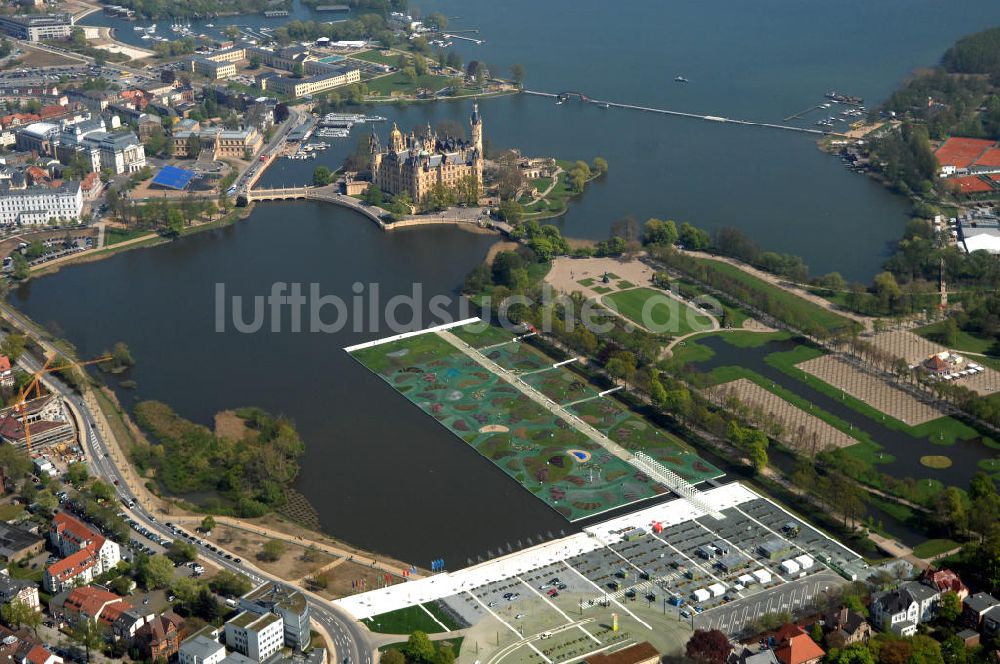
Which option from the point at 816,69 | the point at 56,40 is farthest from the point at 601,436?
the point at 56,40

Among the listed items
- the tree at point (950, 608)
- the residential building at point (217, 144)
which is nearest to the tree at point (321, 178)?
the residential building at point (217, 144)

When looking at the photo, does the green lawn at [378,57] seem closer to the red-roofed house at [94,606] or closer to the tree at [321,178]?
the tree at [321,178]

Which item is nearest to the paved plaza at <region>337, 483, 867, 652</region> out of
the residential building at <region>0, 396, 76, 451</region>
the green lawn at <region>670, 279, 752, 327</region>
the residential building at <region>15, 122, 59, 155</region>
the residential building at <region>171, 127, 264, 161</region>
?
the residential building at <region>0, 396, 76, 451</region>

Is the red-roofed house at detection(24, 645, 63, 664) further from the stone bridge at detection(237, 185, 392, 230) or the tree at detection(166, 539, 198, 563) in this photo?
the stone bridge at detection(237, 185, 392, 230)

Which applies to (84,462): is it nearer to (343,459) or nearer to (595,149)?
(343,459)

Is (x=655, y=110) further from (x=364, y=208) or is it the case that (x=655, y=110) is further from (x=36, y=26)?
(x=36, y=26)

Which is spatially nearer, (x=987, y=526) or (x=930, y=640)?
(x=930, y=640)

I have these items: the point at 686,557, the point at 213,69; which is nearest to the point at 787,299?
A: the point at 686,557
